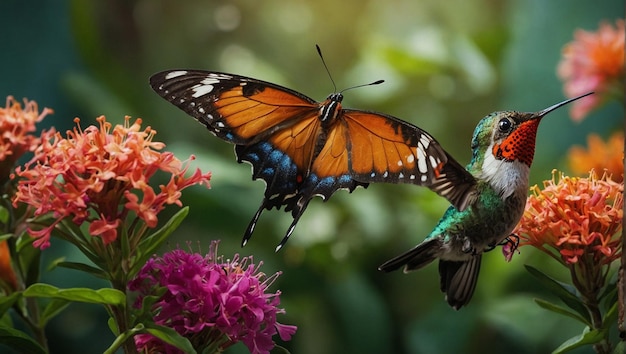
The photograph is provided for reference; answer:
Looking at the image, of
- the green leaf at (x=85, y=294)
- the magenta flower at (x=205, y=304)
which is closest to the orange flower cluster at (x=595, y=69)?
the magenta flower at (x=205, y=304)

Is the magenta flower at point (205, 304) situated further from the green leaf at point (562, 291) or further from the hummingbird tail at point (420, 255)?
the green leaf at point (562, 291)

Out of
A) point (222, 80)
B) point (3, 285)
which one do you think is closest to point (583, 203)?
point (222, 80)

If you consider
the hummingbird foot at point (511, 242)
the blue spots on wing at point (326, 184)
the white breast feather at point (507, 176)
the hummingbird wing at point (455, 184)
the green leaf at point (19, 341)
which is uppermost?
the white breast feather at point (507, 176)

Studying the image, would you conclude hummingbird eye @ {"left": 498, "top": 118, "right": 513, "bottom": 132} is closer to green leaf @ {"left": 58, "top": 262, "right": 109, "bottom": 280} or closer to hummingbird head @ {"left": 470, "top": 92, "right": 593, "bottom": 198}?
hummingbird head @ {"left": 470, "top": 92, "right": 593, "bottom": 198}

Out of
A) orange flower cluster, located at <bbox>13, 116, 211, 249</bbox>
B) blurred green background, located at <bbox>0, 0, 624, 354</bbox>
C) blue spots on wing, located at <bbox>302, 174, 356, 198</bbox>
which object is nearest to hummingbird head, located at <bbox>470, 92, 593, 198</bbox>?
blue spots on wing, located at <bbox>302, 174, 356, 198</bbox>

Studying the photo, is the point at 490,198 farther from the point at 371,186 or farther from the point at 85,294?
the point at 371,186

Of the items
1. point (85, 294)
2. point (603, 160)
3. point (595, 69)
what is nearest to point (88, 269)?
point (85, 294)
